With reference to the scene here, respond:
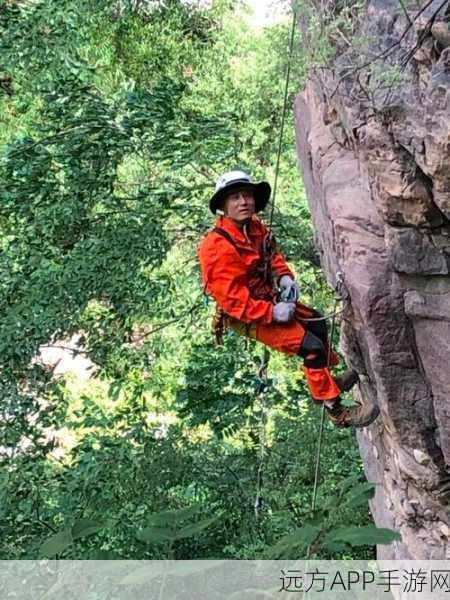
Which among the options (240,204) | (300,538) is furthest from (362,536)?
(240,204)

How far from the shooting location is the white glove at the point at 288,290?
4.17 m

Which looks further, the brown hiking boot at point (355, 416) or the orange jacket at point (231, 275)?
the brown hiking boot at point (355, 416)

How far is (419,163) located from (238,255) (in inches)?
47.5

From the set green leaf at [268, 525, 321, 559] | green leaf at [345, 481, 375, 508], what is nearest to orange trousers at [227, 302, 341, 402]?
green leaf at [345, 481, 375, 508]

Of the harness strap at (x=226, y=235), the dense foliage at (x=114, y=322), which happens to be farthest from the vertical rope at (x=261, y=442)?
the harness strap at (x=226, y=235)

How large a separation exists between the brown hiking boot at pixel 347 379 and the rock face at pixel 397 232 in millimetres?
121

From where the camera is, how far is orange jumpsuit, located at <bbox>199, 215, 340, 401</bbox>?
12.5 ft

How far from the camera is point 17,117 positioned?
383 inches

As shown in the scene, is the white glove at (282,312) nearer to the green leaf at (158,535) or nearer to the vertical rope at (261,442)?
the vertical rope at (261,442)

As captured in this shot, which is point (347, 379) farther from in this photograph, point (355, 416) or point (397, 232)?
point (397, 232)

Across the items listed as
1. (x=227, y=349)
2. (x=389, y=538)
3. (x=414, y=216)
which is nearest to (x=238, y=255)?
(x=414, y=216)

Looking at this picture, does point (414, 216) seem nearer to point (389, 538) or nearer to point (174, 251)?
point (389, 538)

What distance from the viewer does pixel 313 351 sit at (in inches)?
157

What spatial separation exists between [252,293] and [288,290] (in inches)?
8.3
